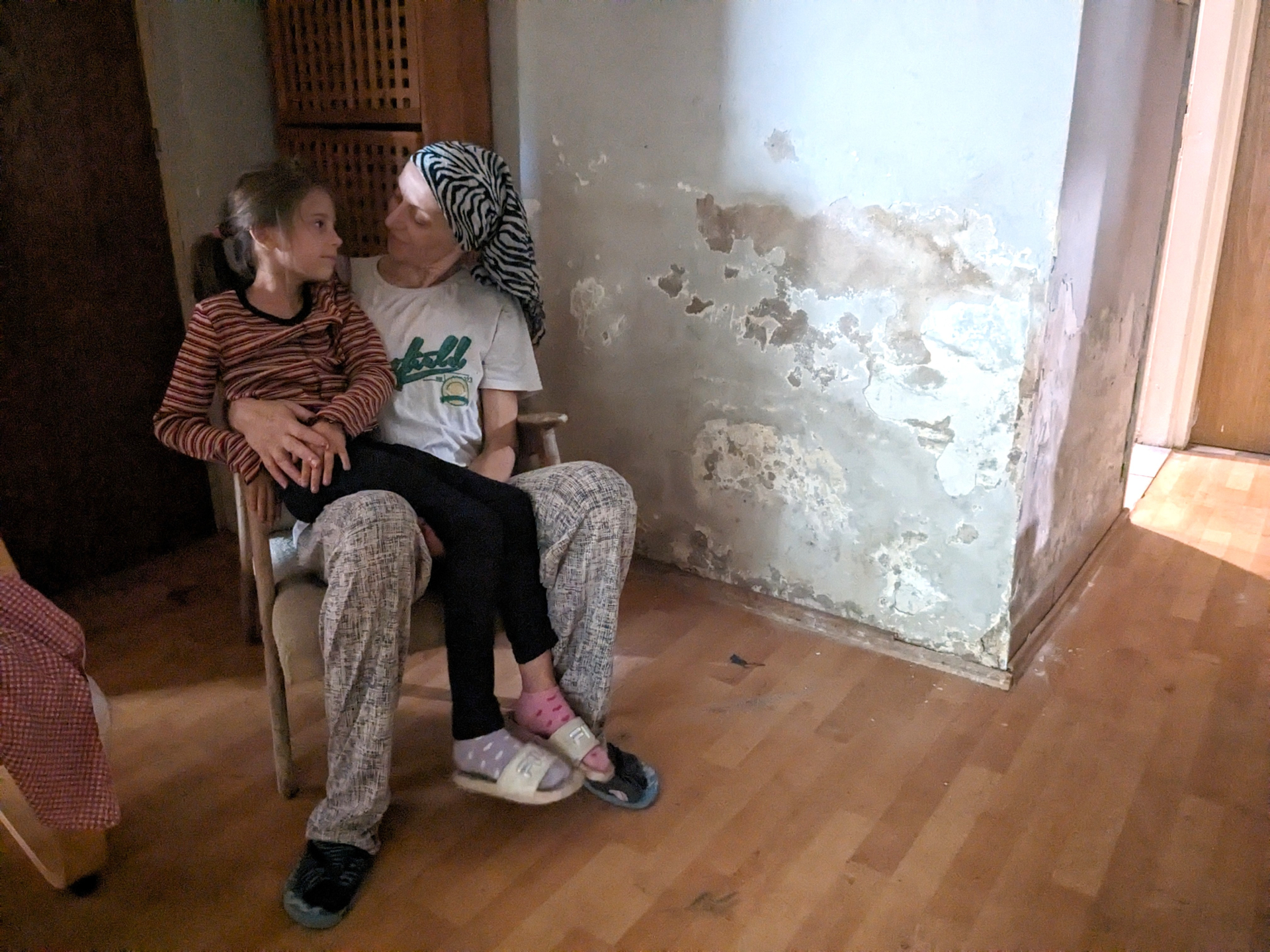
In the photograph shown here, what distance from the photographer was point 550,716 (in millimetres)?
1595

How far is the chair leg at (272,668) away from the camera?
4.85ft

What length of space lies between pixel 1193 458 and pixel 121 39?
3509mm

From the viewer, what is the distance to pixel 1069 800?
1.63 meters

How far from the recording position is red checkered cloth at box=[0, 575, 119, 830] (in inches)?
46.6

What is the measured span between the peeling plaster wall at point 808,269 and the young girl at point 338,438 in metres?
0.75

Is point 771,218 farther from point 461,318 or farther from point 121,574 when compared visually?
point 121,574

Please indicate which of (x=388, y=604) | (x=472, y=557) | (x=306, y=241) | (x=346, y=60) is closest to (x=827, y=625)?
(x=472, y=557)

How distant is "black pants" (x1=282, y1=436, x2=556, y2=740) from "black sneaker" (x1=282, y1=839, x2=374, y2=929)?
0.24m

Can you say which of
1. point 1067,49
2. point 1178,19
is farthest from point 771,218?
point 1178,19

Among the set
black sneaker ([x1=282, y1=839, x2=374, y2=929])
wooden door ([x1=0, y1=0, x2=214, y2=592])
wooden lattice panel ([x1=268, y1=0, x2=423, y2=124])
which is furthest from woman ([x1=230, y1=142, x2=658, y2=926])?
wooden door ([x1=0, y1=0, x2=214, y2=592])

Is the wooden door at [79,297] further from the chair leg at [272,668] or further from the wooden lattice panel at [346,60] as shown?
the chair leg at [272,668]

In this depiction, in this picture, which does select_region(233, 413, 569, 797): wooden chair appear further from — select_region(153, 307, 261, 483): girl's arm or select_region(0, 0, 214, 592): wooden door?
select_region(0, 0, 214, 592): wooden door

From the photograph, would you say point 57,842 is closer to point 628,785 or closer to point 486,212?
point 628,785

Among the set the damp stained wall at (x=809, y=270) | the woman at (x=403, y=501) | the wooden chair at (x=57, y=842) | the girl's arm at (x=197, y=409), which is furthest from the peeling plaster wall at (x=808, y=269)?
the wooden chair at (x=57, y=842)
